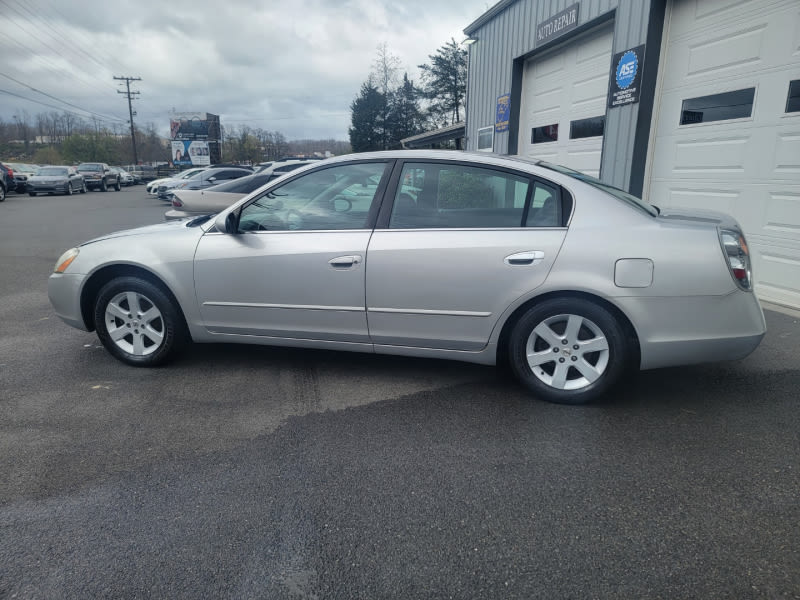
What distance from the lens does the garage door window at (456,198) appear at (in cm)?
343

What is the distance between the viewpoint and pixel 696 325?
3146 millimetres

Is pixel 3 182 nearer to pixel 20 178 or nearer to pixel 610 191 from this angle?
pixel 20 178

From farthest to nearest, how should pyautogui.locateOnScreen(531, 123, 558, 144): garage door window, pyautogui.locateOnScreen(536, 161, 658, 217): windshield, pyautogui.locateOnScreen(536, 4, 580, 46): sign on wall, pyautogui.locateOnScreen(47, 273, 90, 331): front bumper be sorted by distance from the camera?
pyautogui.locateOnScreen(531, 123, 558, 144): garage door window
pyautogui.locateOnScreen(536, 4, 580, 46): sign on wall
pyautogui.locateOnScreen(47, 273, 90, 331): front bumper
pyautogui.locateOnScreen(536, 161, 658, 217): windshield

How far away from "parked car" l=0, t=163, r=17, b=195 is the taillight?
92.2 ft

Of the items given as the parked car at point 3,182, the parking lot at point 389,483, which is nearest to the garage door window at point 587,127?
the parking lot at point 389,483

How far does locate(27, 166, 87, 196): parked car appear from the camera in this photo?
2710 cm

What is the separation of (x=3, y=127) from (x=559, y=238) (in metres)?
83.9

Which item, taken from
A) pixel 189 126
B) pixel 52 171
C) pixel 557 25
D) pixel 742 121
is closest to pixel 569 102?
pixel 557 25

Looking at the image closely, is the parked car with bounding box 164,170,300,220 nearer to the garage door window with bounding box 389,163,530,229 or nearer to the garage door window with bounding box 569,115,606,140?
the garage door window with bounding box 569,115,606,140

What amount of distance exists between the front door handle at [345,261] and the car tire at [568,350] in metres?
1.08

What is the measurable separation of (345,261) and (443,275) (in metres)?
0.64

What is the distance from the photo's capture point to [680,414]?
10.8ft

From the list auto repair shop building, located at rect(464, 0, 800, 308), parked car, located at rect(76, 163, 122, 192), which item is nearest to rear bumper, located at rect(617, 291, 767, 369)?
auto repair shop building, located at rect(464, 0, 800, 308)

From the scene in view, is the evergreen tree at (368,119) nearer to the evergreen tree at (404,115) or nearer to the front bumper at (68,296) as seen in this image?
the evergreen tree at (404,115)
